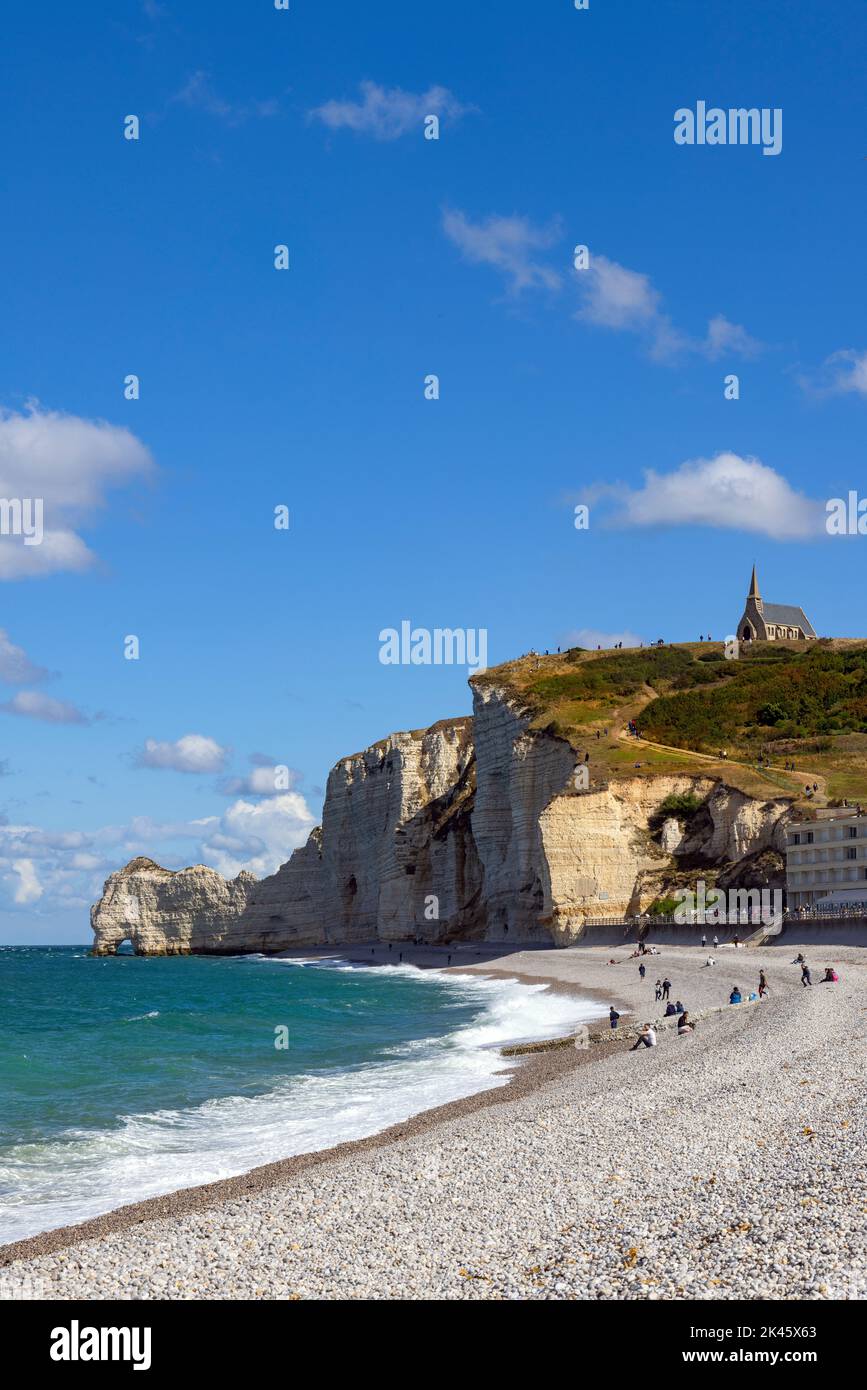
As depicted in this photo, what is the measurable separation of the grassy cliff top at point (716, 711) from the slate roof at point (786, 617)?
1565 cm

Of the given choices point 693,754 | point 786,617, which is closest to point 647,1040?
point 693,754

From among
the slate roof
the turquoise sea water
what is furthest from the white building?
the slate roof

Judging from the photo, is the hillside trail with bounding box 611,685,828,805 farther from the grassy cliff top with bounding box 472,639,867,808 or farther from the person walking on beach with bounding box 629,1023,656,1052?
the person walking on beach with bounding box 629,1023,656,1052

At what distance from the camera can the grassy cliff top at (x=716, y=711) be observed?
76562 mm

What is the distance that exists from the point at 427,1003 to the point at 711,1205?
41.6 meters

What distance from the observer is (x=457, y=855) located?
319 ft

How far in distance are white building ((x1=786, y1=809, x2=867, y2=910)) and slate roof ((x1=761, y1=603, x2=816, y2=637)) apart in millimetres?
76032

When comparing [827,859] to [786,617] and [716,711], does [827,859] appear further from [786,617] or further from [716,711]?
[786,617]

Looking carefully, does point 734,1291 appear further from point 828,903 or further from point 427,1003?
point 828,903

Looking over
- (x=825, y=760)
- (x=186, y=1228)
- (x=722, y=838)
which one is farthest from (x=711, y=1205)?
(x=825, y=760)

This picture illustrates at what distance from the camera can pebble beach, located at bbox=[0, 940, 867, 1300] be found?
11.5 metres

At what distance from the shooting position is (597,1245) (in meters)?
12.4

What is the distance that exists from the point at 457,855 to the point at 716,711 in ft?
80.2
